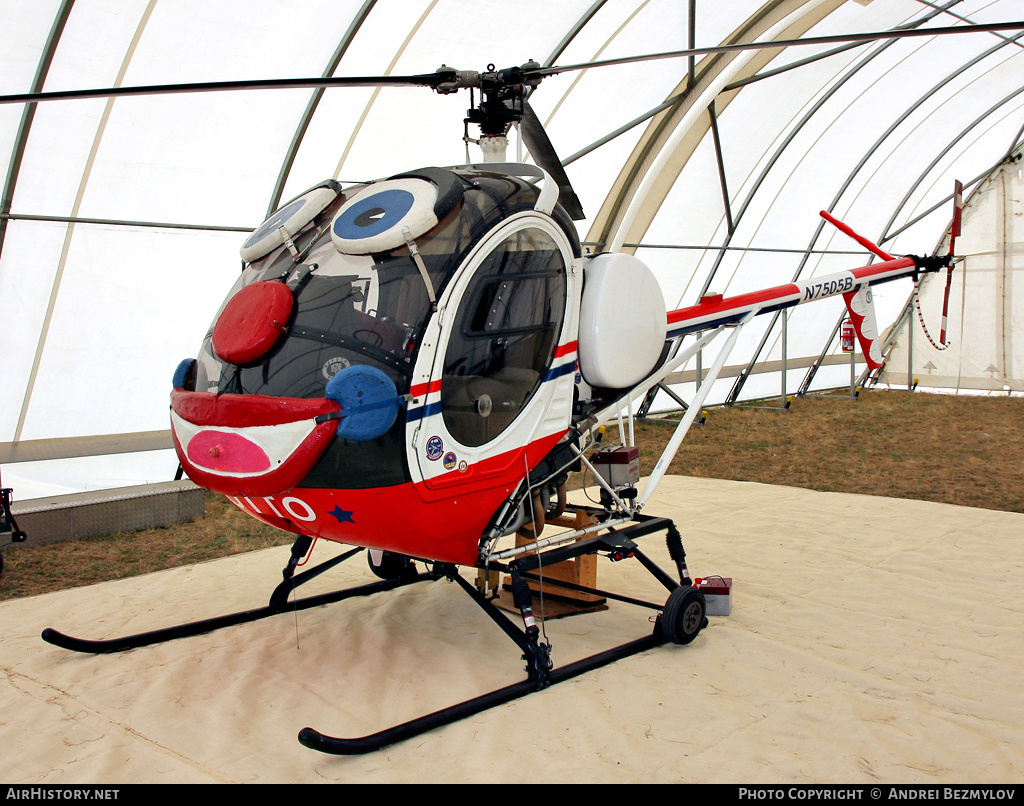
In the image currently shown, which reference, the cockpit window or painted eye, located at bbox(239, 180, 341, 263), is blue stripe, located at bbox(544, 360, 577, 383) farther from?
painted eye, located at bbox(239, 180, 341, 263)

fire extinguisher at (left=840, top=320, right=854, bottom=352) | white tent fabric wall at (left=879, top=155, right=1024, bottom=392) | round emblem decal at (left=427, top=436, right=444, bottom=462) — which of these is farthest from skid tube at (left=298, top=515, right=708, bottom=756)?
white tent fabric wall at (left=879, top=155, right=1024, bottom=392)

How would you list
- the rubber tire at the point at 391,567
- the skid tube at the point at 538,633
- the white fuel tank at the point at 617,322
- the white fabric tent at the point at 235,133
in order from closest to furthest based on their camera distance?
the skid tube at the point at 538,633 → the white fuel tank at the point at 617,322 → the rubber tire at the point at 391,567 → the white fabric tent at the point at 235,133

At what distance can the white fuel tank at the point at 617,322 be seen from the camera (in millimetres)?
4523

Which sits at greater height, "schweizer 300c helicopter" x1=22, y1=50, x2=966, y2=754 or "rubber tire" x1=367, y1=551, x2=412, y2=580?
"schweizer 300c helicopter" x1=22, y1=50, x2=966, y2=754

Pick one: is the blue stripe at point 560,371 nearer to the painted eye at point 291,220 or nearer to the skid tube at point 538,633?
the skid tube at point 538,633

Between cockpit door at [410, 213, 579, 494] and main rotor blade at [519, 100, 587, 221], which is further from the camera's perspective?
main rotor blade at [519, 100, 587, 221]

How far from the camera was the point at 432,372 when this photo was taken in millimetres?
3652

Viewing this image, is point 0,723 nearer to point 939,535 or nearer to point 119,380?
point 119,380

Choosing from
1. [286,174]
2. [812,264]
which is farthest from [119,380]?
[812,264]

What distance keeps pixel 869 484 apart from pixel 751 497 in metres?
1.52

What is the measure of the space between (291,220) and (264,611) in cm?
238

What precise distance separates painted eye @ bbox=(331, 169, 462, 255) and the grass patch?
3123 millimetres

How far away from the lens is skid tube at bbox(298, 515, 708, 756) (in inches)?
136

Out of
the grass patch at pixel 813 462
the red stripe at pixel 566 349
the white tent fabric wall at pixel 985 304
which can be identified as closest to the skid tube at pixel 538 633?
the red stripe at pixel 566 349
